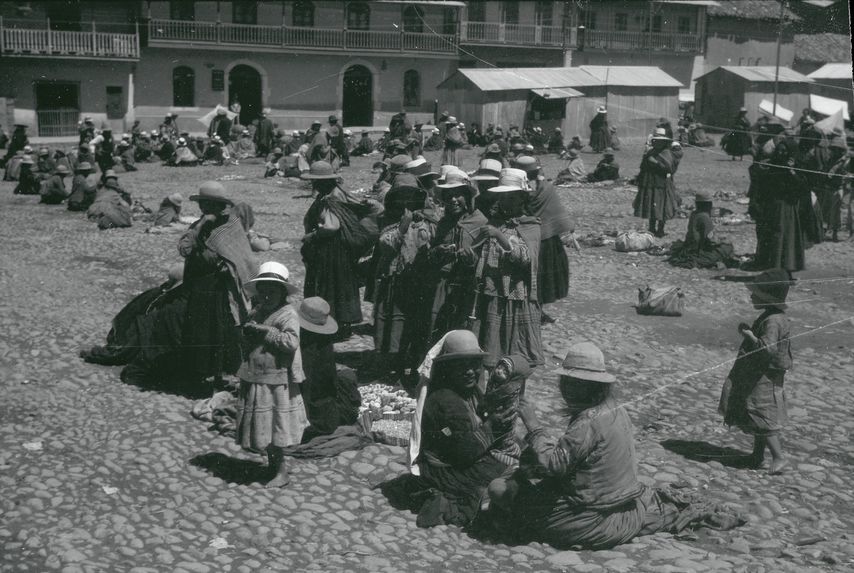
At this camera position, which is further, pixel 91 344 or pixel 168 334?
pixel 91 344

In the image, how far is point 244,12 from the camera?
3488 cm

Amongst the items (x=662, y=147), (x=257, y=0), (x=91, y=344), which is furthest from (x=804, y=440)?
(x=257, y=0)

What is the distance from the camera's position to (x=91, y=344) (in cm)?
906

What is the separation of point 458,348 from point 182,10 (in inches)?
1246

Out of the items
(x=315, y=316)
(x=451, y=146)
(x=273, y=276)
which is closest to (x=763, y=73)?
(x=451, y=146)

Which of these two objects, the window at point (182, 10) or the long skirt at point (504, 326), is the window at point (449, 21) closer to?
the window at point (182, 10)

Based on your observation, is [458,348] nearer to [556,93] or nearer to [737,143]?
[737,143]

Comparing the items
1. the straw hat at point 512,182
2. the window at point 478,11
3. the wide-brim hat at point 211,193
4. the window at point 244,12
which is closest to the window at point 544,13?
the window at point 478,11

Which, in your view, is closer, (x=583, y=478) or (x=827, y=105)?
(x=583, y=478)

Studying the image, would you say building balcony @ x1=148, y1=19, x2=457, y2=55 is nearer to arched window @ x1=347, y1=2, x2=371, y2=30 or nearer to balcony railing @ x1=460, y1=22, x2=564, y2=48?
arched window @ x1=347, y1=2, x2=371, y2=30

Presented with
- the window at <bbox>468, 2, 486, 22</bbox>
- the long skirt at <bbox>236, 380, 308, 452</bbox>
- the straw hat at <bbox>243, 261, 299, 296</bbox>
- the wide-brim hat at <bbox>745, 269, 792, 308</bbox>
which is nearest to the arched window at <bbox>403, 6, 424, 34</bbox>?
the window at <bbox>468, 2, 486, 22</bbox>

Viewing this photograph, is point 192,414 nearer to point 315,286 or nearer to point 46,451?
point 46,451

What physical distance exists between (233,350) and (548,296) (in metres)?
3.35

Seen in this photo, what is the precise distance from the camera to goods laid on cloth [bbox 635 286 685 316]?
10.7 meters
